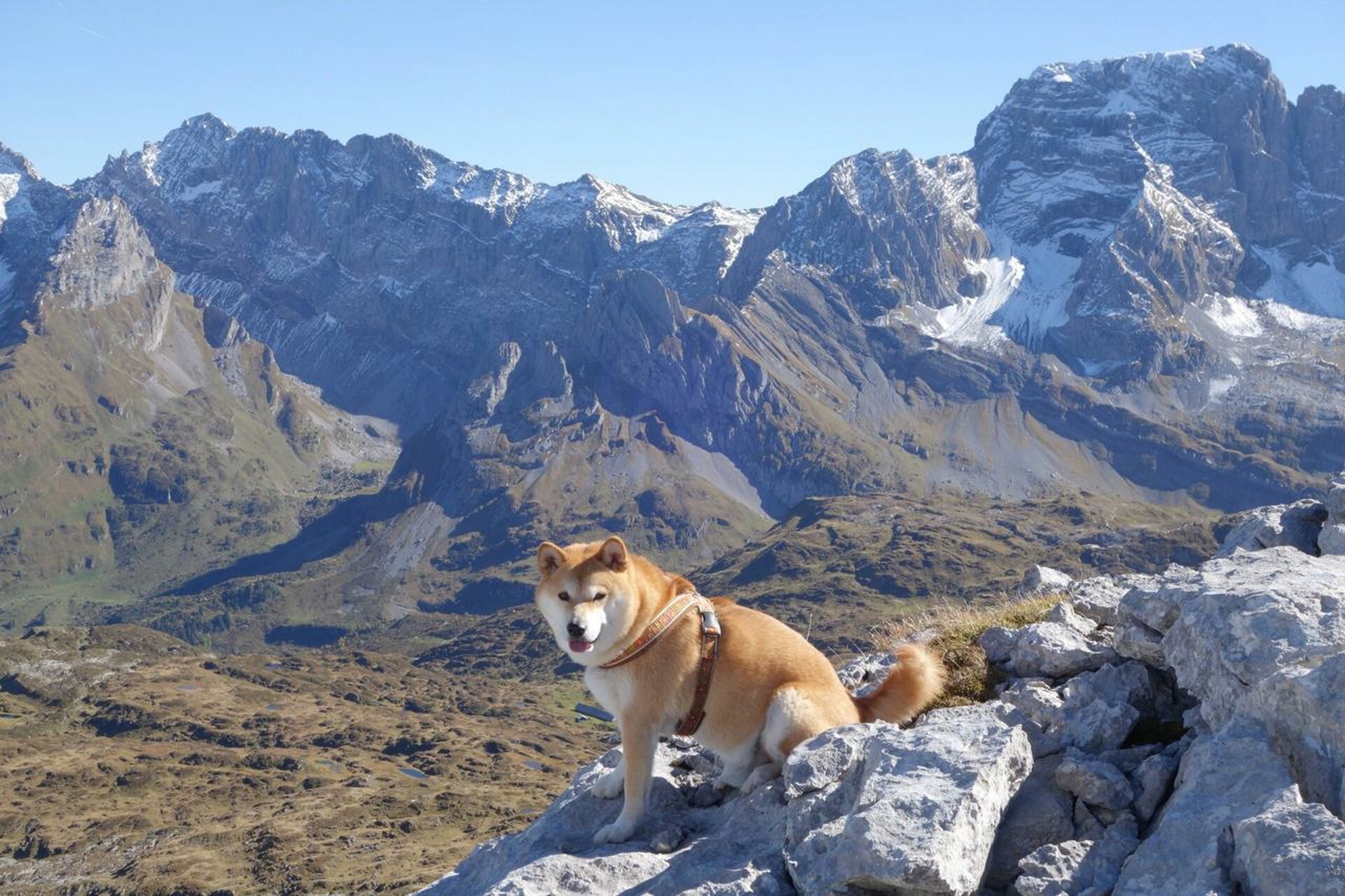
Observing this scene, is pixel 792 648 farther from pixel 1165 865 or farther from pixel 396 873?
pixel 396 873

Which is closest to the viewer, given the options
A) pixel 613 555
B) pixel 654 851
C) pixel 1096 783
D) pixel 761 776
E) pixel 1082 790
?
pixel 1096 783

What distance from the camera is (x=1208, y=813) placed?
25.3 feet

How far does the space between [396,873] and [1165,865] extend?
14244cm

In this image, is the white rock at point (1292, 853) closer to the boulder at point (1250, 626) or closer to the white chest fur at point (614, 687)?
the boulder at point (1250, 626)

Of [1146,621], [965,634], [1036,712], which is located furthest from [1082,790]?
[965,634]

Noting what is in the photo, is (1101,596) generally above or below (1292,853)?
above

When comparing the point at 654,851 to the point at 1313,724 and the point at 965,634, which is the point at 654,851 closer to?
the point at 1313,724

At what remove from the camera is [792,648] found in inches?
474

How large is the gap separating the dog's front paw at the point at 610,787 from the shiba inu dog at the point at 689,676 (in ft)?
2.03

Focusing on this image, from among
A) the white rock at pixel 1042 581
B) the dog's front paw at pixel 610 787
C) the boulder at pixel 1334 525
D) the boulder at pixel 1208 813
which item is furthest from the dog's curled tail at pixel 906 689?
the white rock at pixel 1042 581

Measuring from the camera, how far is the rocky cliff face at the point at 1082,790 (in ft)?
24.7

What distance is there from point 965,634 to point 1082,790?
6.67 metres

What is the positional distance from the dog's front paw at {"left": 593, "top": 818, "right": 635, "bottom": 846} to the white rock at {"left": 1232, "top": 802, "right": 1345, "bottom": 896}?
20.8 ft

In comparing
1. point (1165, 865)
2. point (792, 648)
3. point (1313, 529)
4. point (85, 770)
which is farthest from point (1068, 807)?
point (85, 770)
